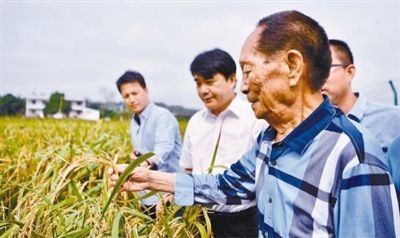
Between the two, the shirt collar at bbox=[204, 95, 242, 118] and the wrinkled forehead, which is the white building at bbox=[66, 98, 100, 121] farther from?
the wrinkled forehead

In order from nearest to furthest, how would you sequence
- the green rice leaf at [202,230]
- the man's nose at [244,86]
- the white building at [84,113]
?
the man's nose at [244,86] → the green rice leaf at [202,230] → the white building at [84,113]

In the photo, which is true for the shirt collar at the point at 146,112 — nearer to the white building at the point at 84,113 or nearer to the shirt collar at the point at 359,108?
the shirt collar at the point at 359,108

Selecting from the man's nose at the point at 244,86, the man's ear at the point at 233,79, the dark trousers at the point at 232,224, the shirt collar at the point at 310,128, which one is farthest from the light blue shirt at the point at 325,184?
the man's ear at the point at 233,79

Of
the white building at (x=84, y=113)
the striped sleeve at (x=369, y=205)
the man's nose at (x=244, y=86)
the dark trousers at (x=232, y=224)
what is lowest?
the white building at (x=84, y=113)

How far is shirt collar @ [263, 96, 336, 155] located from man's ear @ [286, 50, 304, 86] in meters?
0.08

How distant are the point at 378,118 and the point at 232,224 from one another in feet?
2.67

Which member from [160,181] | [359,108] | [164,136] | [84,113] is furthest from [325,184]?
[84,113]

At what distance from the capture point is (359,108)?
222cm

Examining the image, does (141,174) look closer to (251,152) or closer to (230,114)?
(251,152)

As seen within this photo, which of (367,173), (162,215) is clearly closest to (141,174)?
(162,215)

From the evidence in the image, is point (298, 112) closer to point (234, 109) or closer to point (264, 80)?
point (264, 80)

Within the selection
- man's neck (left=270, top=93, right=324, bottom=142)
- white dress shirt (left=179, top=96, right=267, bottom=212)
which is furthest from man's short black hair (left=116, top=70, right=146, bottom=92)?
man's neck (left=270, top=93, right=324, bottom=142)

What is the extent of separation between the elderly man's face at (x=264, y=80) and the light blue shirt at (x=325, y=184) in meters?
0.07

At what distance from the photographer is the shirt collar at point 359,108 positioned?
2.19 m
